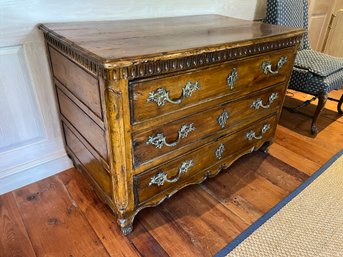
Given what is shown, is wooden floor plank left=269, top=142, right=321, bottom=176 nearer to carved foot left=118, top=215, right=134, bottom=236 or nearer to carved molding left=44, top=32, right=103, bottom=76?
carved foot left=118, top=215, right=134, bottom=236

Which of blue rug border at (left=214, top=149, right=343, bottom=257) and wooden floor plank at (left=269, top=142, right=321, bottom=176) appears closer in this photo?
blue rug border at (left=214, top=149, right=343, bottom=257)

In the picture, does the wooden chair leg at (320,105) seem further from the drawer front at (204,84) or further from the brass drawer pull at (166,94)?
the brass drawer pull at (166,94)

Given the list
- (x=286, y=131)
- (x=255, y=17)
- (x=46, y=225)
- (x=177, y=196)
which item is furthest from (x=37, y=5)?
(x=286, y=131)

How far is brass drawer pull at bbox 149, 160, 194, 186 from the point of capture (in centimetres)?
112

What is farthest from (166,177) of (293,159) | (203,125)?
(293,159)

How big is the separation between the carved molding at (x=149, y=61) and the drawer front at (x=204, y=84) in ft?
0.11

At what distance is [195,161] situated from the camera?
125cm

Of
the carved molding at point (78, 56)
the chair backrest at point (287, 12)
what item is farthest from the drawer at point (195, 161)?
the chair backrest at point (287, 12)

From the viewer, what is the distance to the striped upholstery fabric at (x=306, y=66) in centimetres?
184

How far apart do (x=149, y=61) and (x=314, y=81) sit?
4.87ft

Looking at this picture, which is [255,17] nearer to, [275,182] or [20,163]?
[275,182]

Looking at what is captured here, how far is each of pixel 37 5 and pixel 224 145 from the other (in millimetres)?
1078

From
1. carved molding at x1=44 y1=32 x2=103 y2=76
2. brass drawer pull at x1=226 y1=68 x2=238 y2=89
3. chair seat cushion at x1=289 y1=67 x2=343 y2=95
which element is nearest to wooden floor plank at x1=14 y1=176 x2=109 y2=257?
carved molding at x1=44 y1=32 x2=103 y2=76

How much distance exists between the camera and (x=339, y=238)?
1.19 meters
